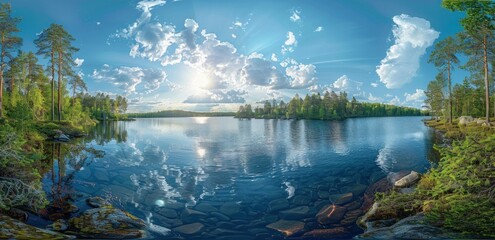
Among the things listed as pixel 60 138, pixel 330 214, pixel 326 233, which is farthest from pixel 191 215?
pixel 60 138

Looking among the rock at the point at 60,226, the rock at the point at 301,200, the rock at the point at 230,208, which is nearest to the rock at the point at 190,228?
the rock at the point at 230,208

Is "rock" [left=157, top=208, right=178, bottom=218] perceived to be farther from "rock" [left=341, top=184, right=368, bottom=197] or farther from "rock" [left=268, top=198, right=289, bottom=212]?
"rock" [left=341, top=184, right=368, bottom=197]

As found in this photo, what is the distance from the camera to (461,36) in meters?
28.1

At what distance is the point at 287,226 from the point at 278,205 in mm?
1941

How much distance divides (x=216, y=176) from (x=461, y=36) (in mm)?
28292

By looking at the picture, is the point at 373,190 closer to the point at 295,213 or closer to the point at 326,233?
the point at 295,213

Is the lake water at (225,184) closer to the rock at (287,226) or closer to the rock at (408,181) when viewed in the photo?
the rock at (287,226)

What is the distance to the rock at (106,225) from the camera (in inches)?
318

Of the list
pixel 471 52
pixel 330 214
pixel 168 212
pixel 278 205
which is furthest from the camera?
pixel 471 52

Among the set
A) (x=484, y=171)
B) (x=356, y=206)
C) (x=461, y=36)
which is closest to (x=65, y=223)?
(x=356, y=206)

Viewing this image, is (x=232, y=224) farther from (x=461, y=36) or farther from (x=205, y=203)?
(x=461, y=36)

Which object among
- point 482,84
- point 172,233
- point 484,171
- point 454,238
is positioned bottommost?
point 172,233

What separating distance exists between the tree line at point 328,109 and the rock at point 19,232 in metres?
118

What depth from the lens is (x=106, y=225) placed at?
27.6 feet
